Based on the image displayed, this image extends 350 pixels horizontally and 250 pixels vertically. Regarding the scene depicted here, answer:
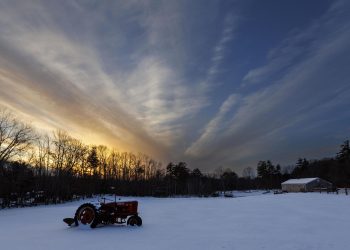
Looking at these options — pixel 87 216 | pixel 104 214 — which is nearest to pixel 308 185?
pixel 104 214

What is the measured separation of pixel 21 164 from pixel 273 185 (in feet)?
342

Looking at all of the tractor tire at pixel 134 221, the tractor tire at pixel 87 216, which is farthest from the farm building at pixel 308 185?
the tractor tire at pixel 87 216

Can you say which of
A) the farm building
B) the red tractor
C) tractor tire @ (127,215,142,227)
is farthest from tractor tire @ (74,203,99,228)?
the farm building

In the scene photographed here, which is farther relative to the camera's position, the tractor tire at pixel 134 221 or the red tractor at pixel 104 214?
the tractor tire at pixel 134 221

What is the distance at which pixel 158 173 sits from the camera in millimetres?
114750

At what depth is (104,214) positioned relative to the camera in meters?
16.8

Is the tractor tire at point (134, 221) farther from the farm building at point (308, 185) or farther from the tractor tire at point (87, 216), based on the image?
the farm building at point (308, 185)

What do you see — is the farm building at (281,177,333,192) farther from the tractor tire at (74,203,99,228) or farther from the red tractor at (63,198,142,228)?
the tractor tire at (74,203,99,228)

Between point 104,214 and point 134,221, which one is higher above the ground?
point 104,214

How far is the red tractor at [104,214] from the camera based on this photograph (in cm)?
1633

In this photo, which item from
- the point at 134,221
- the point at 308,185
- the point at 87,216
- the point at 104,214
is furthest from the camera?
the point at 308,185

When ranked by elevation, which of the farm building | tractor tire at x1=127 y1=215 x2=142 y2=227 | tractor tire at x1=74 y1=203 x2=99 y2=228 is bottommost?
tractor tire at x1=127 y1=215 x2=142 y2=227

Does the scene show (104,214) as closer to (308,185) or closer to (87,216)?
(87,216)

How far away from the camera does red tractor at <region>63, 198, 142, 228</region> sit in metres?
16.3
